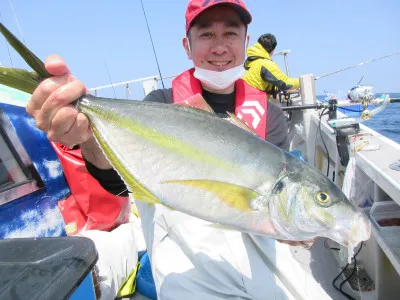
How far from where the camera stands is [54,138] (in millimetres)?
1443

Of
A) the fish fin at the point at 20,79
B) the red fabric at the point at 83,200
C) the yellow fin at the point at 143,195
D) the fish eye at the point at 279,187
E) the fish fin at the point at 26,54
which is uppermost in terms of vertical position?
the fish fin at the point at 26,54

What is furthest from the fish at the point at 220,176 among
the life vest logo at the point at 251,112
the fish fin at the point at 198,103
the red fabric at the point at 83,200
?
the red fabric at the point at 83,200

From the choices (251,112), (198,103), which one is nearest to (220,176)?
(198,103)

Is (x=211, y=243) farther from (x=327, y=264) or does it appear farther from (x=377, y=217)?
(x=327, y=264)

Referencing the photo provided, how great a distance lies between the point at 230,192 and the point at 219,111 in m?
1.50

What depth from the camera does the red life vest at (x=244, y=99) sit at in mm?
2411

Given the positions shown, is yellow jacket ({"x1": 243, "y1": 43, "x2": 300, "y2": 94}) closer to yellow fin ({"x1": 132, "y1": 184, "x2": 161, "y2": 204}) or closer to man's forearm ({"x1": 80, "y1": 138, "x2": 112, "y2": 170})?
man's forearm ({"x1": 80, "y1": 138, "x2": 112, "y2": 170})

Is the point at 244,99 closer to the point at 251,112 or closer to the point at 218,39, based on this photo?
the point at 251,112

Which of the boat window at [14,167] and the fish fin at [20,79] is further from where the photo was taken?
the boat window at [14,167]

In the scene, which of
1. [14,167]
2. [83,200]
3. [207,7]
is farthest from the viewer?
[83,200]

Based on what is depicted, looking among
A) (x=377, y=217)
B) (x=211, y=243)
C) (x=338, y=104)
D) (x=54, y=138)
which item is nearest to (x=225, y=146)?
(x=211, y=243)

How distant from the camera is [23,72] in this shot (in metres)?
1.22

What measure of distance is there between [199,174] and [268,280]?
807mm

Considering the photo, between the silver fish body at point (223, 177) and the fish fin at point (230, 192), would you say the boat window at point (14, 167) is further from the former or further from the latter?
the fish fin at point (230, 192)
